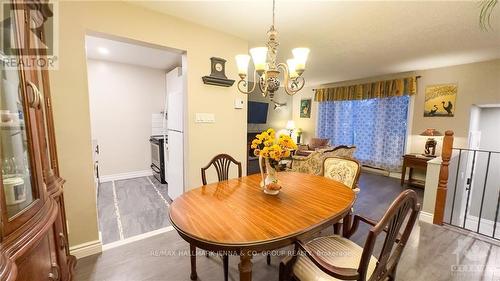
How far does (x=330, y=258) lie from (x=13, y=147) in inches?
67.2

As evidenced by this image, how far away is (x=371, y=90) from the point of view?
4996 millimetres

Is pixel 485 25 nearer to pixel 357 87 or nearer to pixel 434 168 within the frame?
pixel 434 168

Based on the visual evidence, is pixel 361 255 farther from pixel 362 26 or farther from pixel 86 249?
pixel 362 26

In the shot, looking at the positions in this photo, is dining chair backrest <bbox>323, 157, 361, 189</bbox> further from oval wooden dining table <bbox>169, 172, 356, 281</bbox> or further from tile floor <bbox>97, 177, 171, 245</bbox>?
tile floor <bbox>97, 177, 171, 245</bbox>

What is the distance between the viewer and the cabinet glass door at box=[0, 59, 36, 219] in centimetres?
84

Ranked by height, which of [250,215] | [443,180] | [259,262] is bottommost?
[259,262]

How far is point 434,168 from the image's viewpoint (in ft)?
8.68

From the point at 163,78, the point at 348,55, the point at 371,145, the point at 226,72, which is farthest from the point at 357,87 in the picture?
the point at 163,78

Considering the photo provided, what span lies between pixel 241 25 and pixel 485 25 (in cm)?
268

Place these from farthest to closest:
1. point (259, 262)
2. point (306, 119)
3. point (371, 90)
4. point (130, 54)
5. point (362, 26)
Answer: point (306, 119) < point (371, 90) < point (130, 54) < point (362, 26) < point (259, 262)

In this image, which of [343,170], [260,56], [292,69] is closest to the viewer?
[260,56]

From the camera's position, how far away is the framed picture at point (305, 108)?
6469mm

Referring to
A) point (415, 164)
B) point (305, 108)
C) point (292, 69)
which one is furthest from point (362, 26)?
point (305, 108)

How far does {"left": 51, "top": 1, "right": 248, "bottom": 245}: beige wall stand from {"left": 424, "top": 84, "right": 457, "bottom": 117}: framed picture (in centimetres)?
427
